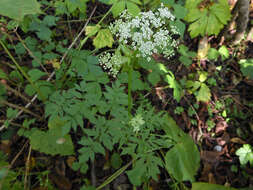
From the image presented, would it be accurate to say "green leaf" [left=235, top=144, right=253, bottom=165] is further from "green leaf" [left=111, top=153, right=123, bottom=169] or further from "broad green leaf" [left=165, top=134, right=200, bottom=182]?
"green leaf" [left=111, top=153, right=123, bottom=169]

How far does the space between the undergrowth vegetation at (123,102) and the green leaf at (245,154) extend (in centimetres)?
1

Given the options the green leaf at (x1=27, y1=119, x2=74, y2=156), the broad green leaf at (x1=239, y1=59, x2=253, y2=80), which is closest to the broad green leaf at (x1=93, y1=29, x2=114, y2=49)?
the green leaf at (x1=27, y1=119, x2=74, y2=156)

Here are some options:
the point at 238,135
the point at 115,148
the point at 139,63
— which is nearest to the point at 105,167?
the point at 115,148

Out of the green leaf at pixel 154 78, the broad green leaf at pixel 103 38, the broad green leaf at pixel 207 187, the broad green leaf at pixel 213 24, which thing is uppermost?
the broad green leaf at pixel 213 24

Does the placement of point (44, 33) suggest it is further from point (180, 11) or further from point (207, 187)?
point (207, 187)

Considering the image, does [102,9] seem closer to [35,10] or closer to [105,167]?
[35,10]

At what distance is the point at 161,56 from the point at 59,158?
5.50ft

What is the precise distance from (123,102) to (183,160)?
2.58ft

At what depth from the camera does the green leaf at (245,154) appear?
207 cm

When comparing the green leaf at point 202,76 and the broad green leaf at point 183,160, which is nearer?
the broad green leaf at point 183,160

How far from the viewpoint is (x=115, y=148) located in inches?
76.2

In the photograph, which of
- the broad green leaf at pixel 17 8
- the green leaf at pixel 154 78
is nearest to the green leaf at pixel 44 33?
the broad green leaf at pixel 17 8

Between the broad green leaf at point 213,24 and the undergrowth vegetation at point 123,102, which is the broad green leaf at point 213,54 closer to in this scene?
the undergrowth vegetation at point 123,102

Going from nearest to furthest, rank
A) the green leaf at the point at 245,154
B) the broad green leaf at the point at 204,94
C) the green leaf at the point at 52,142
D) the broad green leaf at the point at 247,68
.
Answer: the green leaf at the point at 52,142
the green leaf at the point at 245,154
the broad green leaf at the point at 204,94
the broad green leaf at the point at 247,68
